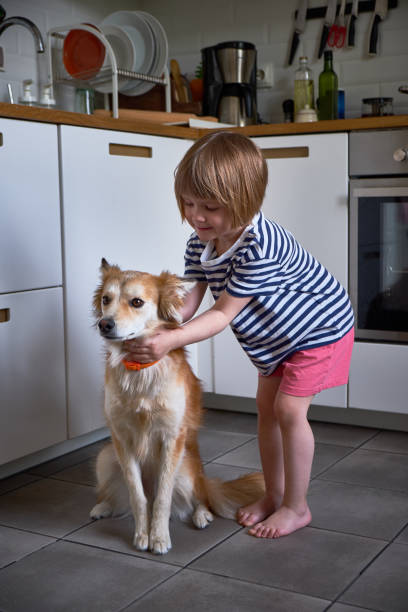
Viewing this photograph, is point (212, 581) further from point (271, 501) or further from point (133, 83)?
point (133, 83)

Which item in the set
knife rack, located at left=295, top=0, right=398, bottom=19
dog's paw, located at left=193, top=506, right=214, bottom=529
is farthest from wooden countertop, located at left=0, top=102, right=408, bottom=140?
dog's paw, located at left=193, top=506, right=214, bottom=529

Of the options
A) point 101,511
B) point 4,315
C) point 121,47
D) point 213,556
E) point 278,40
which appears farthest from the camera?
point 278,40

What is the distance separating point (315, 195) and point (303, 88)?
2.51 ft

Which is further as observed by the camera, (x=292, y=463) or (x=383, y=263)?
(x=383, y=263)

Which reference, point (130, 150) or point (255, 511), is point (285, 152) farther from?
point (255, 511)

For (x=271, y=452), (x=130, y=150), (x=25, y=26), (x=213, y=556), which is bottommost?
(x=213, y=556)

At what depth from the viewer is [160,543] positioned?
157 centimetres

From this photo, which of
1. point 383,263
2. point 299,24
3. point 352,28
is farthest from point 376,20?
point 383,263

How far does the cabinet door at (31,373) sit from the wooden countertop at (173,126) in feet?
1.56

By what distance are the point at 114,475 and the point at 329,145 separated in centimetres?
129

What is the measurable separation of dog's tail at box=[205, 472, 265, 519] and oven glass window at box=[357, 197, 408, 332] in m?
0.83

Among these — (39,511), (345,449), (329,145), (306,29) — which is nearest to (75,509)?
(39,511)

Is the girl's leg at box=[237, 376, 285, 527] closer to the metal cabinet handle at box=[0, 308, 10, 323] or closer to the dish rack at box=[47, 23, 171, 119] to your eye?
the metal cabinet handle at box=[0, 308, 10, 323]

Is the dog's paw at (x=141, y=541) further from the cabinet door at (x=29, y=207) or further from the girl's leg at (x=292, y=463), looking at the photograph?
the cabinet door at (x=29, y=207)
